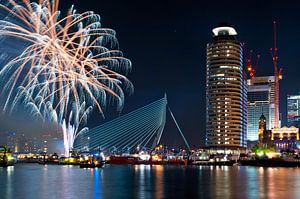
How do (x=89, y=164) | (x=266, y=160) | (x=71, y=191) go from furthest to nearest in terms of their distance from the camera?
1. (x=266, y=160)
2. (x=89, y=164)
3. (x=71, y=191)

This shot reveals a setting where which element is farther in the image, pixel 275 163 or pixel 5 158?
pixel 275 163

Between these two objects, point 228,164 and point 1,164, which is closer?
point 1,164

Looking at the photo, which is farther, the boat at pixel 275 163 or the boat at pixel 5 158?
the boat at pixel 275 163

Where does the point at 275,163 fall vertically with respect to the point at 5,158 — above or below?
below

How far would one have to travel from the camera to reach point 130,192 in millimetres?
59594

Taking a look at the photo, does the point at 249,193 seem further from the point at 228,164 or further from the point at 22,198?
the point at 228,164

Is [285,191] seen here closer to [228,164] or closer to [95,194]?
[95,194]

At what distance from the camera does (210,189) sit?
63375mm

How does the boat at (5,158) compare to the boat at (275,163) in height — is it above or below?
above

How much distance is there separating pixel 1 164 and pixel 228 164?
95.4m

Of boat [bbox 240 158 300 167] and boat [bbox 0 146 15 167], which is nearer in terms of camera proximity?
boat [bbox 0 146 15 167]

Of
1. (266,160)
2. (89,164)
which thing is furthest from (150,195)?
(266,160)

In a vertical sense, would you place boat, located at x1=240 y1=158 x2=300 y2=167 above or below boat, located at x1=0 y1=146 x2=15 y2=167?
below

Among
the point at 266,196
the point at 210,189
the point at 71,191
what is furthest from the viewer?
the point at 210,189
